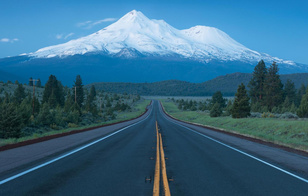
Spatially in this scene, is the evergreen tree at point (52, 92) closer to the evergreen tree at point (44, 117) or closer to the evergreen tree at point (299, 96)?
the evergreen tree at point (44, 117)

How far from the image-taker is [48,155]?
38.5ft

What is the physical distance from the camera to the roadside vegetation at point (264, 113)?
77.8 ft

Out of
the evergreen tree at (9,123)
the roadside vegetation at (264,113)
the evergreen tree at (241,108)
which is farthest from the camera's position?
the evergreen tree at (241,108)

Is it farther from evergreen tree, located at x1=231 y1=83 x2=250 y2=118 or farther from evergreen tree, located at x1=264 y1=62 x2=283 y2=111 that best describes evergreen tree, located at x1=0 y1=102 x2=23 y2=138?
evergreen tree, located at x1=264 y1=62 x2=283 y2=111

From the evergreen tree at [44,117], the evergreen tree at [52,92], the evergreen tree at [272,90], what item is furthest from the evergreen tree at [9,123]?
the evergreen tree at [272,90]

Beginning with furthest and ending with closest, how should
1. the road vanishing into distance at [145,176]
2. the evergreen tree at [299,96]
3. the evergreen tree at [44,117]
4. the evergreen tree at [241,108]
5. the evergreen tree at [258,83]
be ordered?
the evergreen tree at [299,96] → the evergreen tree at [258,83] → the evergreen tree at [241,108] → the evergreen tree at [44,117] → the road vanishing into distance at [145,176]

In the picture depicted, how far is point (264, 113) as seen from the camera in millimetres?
51938

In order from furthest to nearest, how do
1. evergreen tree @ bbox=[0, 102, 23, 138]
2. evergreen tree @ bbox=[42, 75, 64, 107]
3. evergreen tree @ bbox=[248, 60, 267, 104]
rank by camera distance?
evergreen tree @ bbox=[248, 60, 267, 104], evergreen tree @ bbox=[42, 75, 64, 107], evergreen tree @ bbox=[0, 102, 23, 138]

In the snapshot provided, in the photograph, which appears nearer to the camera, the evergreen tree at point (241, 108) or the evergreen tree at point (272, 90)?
the evergreen tree at point (241, 108)

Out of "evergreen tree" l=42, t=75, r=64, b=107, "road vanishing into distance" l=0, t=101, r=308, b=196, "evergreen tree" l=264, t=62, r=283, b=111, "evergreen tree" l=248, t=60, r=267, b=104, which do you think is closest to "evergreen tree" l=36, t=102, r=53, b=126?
"evergreen tree" l=42, t=75, r=64, b=107

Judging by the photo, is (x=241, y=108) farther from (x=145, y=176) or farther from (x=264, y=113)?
(x=145, y=176)

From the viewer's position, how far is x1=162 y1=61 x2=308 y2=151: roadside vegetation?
23727 mm

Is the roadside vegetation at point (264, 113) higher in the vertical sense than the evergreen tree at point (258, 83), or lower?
lower

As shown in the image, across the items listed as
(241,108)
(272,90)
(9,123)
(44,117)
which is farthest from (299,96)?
(9,123)
